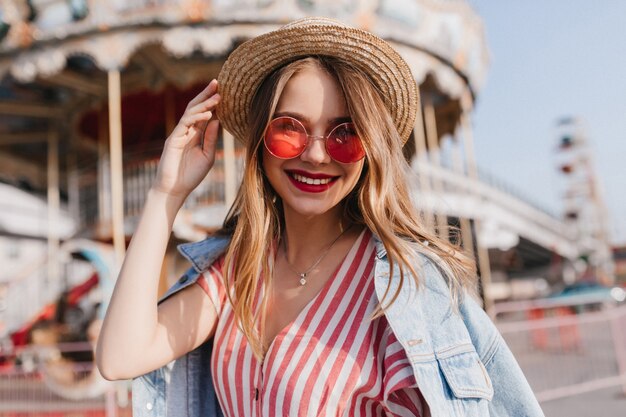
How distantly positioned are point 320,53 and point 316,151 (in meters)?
0.27

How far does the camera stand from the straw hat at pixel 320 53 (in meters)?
1.38

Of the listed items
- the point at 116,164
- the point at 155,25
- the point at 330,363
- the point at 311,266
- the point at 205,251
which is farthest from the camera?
the point at 116,164

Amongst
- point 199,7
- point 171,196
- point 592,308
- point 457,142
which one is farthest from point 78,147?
point 592,308

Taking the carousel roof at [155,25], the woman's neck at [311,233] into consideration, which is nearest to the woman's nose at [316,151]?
the woman's neck at [311,233]

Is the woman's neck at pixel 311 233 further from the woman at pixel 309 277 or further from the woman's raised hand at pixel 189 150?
the woman's raised hand at pixel 189 150

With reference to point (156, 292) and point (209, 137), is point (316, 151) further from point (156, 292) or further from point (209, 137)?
point (156, 292)

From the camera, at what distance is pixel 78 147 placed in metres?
12.2

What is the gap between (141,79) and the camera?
30.8 feet

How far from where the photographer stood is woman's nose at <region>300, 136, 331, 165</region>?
132 centimetres

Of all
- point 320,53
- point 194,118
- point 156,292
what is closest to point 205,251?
point 156,292

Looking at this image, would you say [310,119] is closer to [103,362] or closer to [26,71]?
[103,362]

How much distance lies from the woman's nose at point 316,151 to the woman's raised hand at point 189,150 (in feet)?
1.13

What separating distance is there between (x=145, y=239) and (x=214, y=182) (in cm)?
763

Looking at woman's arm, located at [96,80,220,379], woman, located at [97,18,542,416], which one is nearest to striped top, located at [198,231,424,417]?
woman, located at [97,18,542,416]
